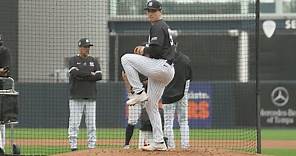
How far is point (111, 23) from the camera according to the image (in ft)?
84.8

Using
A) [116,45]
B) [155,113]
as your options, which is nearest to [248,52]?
[116,45]

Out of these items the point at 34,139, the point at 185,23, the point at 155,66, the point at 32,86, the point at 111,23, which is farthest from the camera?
the point at 111,23

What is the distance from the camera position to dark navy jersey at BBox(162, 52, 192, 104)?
11.6m

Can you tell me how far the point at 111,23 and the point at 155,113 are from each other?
53.7ft

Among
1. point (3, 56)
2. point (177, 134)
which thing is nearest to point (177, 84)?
point (3, 56)

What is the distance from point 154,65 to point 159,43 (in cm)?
31

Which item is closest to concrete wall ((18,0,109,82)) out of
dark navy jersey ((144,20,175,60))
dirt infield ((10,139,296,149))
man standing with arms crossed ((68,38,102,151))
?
dirt infield ((10,139,296,149))

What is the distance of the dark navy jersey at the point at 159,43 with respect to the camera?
31.1 ft

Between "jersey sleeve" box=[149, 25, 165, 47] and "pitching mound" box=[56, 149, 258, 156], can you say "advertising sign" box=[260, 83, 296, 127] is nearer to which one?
"pitching mound" box=[56, 149, 258, 156]

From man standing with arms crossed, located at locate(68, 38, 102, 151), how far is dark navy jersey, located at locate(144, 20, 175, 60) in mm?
3569

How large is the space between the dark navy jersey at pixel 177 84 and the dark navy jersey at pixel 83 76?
1.92 meters

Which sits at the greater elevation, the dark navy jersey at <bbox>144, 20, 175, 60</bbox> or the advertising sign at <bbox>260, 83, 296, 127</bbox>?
the dark navy jersey at <bbox>144, 20, 175, 60</bbox>

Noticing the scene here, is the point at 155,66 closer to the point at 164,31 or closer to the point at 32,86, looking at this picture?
the point at 164,31

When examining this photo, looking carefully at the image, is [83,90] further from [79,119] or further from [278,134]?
[278,134]
